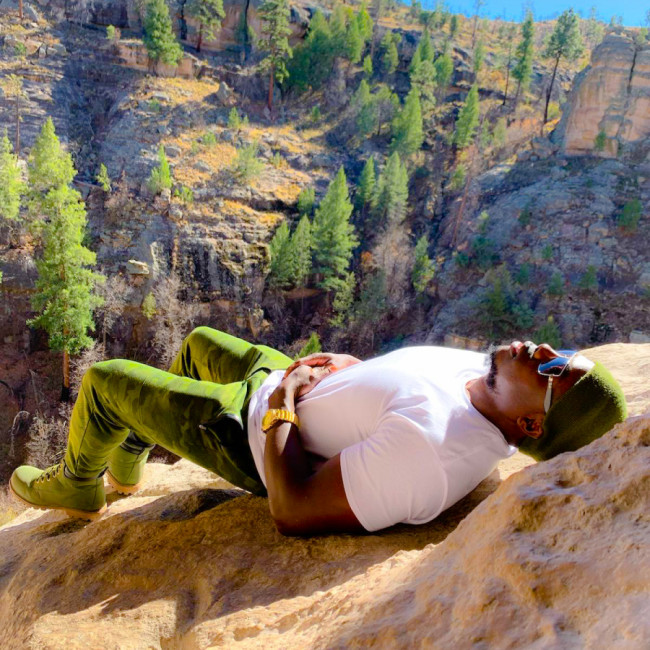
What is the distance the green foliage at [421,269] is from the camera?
798 inches

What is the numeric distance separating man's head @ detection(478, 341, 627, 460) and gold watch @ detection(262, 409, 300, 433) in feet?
2.09

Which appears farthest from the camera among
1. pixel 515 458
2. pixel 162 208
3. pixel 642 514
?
pixel 162 208

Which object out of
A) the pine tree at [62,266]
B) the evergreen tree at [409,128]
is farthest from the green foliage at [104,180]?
the evergreen tree at [409,128]

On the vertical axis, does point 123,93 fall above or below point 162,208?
above

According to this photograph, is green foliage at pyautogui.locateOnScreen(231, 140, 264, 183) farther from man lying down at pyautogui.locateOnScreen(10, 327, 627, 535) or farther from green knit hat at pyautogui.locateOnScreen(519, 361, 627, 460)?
green knit hat at pyautogui.locateOnScreen(519, 361, 627, 460)

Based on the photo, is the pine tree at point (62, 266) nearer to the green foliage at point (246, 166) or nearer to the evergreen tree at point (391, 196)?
the green foliage at point (246, 166)

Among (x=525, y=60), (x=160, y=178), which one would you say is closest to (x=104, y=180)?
(x=160, y=178)

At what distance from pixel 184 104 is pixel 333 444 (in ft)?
84.9

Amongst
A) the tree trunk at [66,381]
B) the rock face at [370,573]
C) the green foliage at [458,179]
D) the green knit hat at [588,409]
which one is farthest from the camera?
the green foliage at [458,179]

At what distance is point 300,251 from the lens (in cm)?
1872

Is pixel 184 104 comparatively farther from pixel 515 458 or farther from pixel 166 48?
pixel 515 458

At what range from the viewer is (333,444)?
169 centimetres

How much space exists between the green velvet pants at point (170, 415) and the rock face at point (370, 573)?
0.86ft

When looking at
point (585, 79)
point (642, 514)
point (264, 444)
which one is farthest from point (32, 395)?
point (585, 79)
